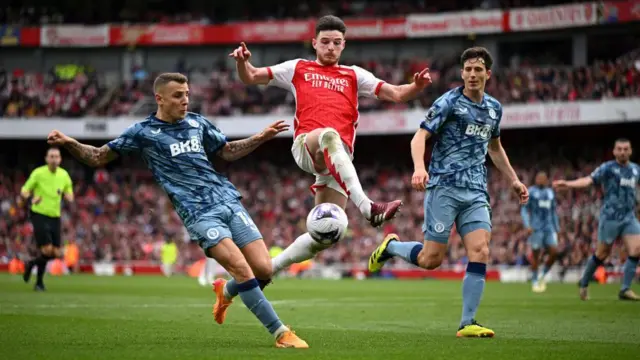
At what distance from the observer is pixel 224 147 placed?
384 inches

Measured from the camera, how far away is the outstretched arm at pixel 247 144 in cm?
941

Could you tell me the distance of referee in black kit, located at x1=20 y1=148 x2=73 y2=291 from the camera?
20.1m

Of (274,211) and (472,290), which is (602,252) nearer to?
(472,290)

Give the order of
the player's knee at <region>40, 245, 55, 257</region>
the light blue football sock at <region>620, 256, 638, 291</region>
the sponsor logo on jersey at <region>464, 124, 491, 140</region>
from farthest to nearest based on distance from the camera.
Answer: the player's knee at <region>40, 245, 55, 257</region> → the light blue football sock at <region>620, 256, 638, 291</region> → the sponsor logo on jersey at <region>464, 124, 491, 140</region>

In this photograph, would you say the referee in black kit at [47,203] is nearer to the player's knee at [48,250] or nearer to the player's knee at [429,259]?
the player's knee at [48,250]

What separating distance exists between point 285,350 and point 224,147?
2.15 m

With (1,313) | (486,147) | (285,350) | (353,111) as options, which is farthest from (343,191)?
(1,313)

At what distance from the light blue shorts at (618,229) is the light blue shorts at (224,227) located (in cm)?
1001

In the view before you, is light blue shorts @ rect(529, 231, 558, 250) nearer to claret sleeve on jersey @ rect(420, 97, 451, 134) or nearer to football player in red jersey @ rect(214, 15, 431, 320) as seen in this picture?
football player in red jersey @ rect(214, 15, 431, 320)

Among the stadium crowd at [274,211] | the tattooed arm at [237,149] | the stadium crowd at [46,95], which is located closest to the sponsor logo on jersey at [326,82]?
the tattooed arm at [237,149]

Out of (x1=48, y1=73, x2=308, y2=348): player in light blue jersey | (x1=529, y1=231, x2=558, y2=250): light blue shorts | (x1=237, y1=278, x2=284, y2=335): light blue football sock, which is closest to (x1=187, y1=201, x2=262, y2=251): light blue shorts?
(x1=48, y1=73, x2=308, y2=348): player in light blue jersey

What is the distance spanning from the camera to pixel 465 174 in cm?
1050

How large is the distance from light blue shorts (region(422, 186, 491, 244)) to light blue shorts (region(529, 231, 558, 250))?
43.1ft

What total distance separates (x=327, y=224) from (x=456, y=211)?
166cm
